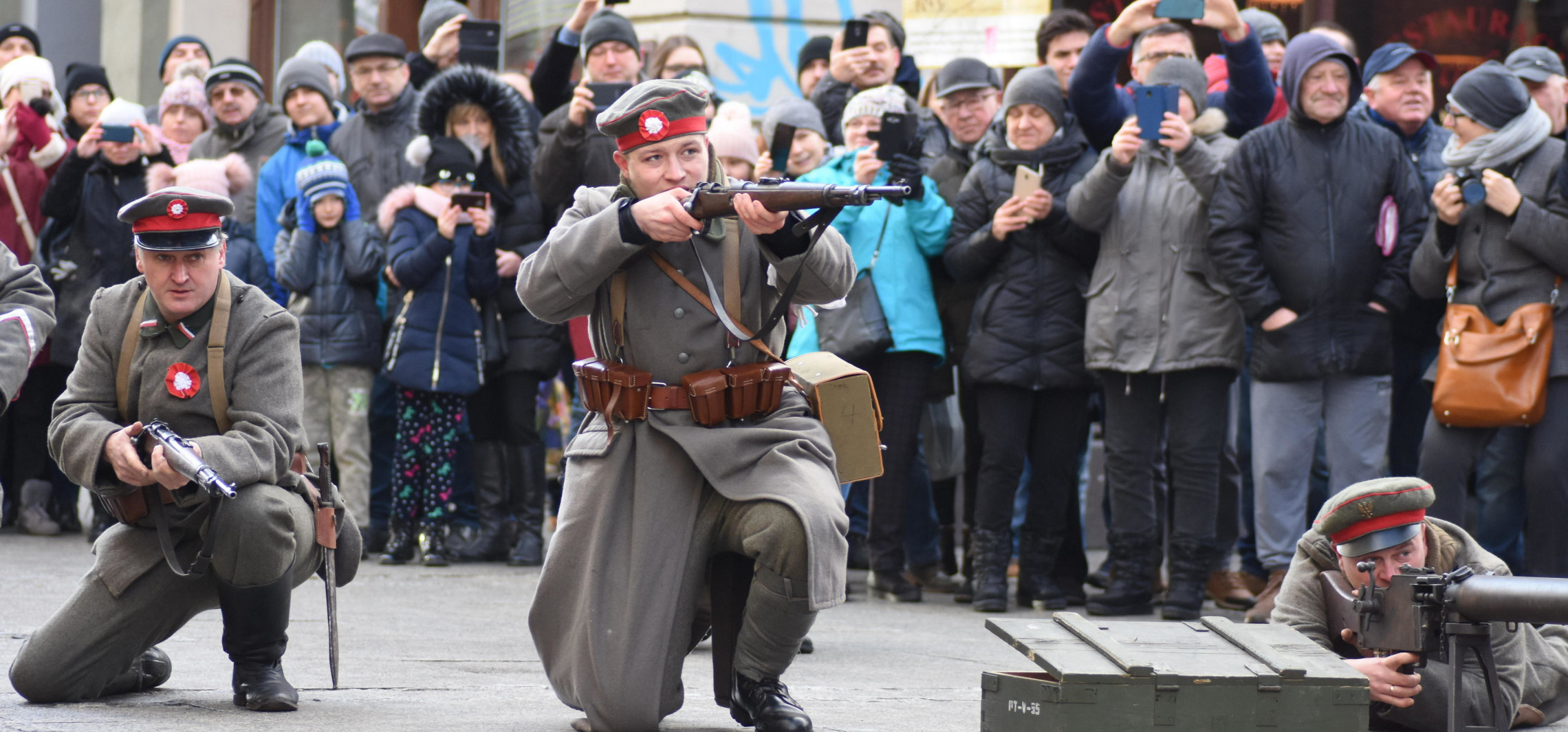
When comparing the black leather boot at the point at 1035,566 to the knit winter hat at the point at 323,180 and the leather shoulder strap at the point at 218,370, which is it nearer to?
the knit winter hat at the point at 323,180

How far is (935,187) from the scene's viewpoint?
8070 millimetres

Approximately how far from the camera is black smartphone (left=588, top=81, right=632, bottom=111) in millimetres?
8273

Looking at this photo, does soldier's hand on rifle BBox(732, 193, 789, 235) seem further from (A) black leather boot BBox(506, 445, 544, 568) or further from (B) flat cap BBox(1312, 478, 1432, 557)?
(A) black leather boot BBox(506, 445, 544, 568)

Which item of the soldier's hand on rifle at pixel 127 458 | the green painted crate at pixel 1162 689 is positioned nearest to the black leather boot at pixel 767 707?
the green painted crate at pixel 1162 689

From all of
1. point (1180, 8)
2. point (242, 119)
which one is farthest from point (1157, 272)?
point (242, 119)

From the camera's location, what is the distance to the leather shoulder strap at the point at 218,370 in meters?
5.04

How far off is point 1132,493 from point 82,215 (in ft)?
17.7

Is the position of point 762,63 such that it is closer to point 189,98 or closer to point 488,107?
point 488,107

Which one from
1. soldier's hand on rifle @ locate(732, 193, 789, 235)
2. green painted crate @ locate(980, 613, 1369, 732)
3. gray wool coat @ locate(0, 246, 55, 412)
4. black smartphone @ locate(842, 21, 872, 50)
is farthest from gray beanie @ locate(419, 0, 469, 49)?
green painted crate @ locate(980, 613, 1369, 732)

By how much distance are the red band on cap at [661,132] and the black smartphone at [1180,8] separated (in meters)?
3.17

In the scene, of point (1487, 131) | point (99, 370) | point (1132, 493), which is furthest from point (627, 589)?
point (1487, 131)

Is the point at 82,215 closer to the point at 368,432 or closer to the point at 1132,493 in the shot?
the point at 368,432

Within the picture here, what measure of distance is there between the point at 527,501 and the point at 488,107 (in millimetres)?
1867

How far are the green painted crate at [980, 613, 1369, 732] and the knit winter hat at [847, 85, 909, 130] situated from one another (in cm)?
405
